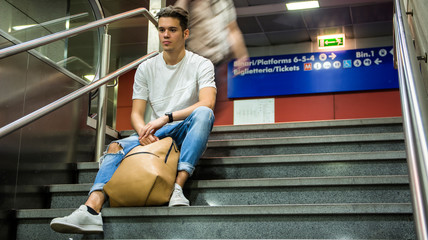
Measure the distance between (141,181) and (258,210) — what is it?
0.55m

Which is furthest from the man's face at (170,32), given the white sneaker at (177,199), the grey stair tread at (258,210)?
the grey stair tread at (258,210)

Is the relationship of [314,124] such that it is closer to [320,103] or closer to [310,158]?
[310,158]

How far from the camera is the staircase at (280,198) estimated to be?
1999 mm

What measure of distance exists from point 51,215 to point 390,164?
5.62 feet

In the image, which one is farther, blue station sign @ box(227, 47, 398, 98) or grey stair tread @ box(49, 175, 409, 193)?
blue station sign @ box(227, 47, 398, 98)

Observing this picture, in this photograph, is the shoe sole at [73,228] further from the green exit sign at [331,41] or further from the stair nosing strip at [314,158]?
the green exit sign at [331,41]

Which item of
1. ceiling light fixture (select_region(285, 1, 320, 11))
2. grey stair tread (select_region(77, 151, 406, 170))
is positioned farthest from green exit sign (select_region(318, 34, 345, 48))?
grey stair tread (select_region(77, 151, 406, 170))

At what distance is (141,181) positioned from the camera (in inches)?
88.5

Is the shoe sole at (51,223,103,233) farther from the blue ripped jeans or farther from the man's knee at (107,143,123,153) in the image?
the man's knee at (107,143,123,153)

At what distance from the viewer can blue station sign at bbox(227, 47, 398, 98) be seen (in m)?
8.72

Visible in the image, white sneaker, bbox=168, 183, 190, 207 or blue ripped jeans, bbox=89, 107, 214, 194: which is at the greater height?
blue ripped jeans, bbox=89, 107, 214, 194

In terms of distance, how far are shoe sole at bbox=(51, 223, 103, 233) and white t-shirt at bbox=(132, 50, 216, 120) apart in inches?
38.4

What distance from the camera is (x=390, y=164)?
258 cm

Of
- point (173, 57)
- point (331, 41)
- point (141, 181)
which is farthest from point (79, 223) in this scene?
point (331, 41)
